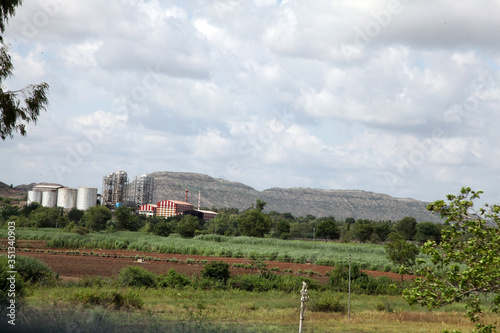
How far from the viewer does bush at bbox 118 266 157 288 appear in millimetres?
25234

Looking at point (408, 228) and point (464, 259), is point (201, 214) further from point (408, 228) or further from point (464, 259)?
point (464, 259)

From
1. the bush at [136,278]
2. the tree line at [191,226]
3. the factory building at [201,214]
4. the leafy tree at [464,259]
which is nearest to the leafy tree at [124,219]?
the tree line at [191,226]

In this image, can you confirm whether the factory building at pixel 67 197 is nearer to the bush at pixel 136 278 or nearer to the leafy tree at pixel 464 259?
the bush at pixel 136 278

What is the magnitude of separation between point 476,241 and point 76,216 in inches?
3491

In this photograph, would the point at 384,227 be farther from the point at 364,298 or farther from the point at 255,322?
the point at 255,322

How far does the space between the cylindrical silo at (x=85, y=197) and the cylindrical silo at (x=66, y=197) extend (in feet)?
8.64

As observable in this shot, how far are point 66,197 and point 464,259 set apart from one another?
433 ft

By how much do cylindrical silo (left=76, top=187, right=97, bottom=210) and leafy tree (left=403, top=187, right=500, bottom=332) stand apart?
412 ft

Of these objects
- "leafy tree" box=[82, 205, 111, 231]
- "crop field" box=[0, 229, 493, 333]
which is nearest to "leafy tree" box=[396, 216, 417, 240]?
"crop field" box=[0, 229, 493, 333]

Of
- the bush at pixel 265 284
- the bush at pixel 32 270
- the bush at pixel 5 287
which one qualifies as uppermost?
the bush at pixel 5 287

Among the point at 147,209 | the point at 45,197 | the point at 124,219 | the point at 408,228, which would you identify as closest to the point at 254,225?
the point at 124,219

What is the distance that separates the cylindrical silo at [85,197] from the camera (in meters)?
126

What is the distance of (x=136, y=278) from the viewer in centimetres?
2566

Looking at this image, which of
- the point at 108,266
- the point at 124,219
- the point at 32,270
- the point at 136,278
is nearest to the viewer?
the point at 32,270
